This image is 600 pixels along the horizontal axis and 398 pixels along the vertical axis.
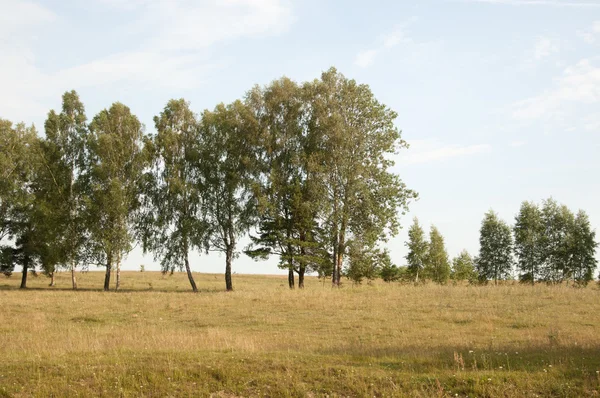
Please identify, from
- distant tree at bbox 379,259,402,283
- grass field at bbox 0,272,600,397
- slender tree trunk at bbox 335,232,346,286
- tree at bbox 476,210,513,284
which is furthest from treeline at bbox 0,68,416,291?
tree at bbox 476,210,513,284

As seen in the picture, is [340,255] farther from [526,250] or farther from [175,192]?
[526,250]

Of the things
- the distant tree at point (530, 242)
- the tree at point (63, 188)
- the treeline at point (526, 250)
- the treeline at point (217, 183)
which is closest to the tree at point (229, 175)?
the treeline at point (217, 183)

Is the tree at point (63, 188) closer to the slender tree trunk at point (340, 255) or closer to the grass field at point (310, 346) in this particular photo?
the grass field at point (310, 346)

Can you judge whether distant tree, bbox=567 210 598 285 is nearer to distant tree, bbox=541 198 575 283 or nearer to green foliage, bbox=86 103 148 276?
distant tree, bbox=541 198 575 283

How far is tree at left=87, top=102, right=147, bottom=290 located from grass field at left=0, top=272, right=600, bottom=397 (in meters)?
15.2

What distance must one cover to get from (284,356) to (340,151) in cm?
2956

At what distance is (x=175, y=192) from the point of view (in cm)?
4691

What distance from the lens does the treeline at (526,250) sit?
68625 mm

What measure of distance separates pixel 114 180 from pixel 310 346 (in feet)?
111

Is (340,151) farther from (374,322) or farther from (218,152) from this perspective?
(374,322)

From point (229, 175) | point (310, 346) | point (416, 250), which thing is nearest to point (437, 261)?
point (416, 250)

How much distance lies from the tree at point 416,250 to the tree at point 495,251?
406 inches

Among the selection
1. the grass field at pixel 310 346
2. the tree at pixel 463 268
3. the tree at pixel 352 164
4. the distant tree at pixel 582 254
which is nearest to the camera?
the grass field at pixel 310 346

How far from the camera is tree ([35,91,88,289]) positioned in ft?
158
